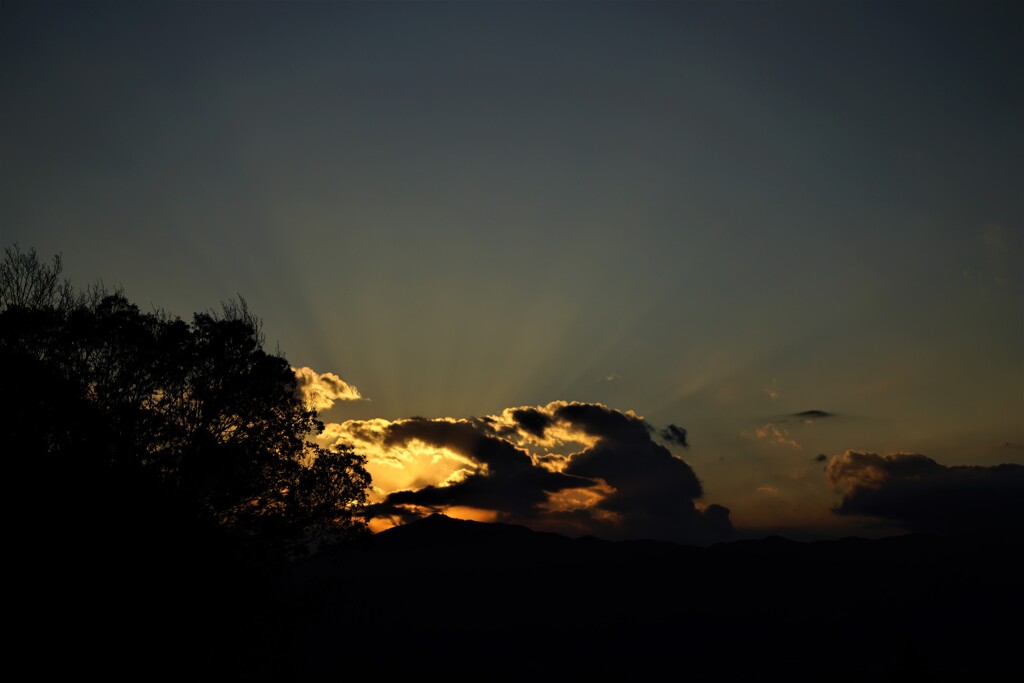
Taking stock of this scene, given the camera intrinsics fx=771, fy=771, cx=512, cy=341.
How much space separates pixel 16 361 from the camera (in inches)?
1064

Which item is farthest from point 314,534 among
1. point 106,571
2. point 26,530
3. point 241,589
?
point 26,530

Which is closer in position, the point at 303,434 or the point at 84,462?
the point at 84,462

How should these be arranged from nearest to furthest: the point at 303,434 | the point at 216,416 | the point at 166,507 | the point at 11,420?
the point at 11,420, the point at 166,507, the point at 216,416, the point at 303,434

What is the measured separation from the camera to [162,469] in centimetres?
2939

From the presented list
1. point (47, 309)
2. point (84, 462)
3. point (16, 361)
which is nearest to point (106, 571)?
point (84, 462)

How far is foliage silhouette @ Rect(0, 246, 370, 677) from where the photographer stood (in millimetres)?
26359

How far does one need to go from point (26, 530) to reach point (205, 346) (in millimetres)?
9237

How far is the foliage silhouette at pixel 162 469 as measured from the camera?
2636 cm

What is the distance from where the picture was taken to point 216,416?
101ft

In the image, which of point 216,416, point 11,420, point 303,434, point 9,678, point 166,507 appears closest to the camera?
point 9,678

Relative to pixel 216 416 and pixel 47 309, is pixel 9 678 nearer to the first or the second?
pixel 216 416

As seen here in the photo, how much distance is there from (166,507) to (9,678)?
6.80 metres

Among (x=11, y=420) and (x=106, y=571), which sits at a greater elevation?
(x=11, y=420)

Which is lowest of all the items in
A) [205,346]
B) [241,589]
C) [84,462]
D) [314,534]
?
[241,589]
